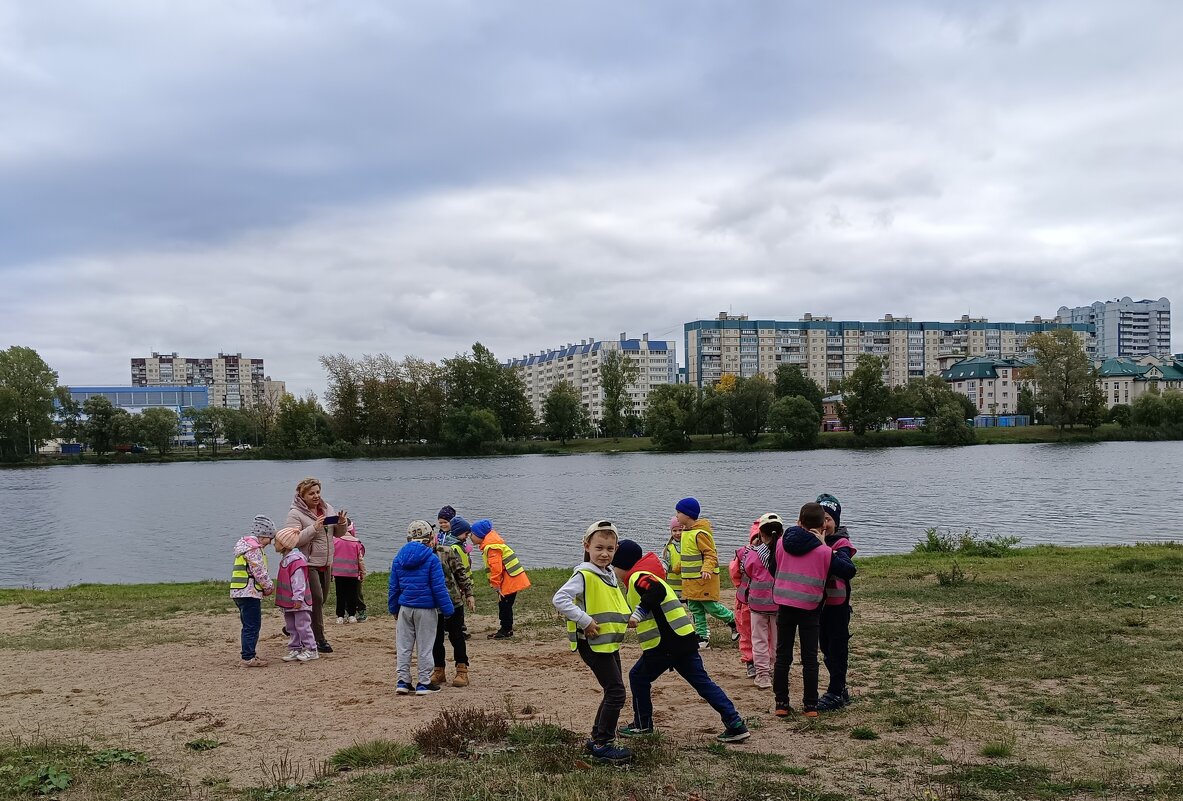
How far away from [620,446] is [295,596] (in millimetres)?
106581

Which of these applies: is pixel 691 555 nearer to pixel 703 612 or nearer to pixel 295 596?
pixel 703 612

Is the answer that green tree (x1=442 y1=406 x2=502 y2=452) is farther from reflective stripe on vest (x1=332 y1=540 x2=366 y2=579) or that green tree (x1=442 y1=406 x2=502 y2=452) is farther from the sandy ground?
the sandy ground

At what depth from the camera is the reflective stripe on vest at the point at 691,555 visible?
10.5 meters

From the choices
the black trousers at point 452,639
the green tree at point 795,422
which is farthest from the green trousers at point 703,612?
the green tree at point 795,422

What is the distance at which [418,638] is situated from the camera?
962 centimetres

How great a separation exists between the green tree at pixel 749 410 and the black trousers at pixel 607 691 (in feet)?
336

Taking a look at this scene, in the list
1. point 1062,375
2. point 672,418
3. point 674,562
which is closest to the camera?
point 674,562

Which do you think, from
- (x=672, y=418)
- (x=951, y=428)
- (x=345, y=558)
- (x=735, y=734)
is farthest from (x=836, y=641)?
(x=951, y=428)

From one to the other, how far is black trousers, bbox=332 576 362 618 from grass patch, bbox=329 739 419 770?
695 centimetres

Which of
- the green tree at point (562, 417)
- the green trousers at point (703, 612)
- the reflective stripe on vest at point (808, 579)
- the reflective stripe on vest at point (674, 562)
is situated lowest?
the green trousers at point (703, 612)

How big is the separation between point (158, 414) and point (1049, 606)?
134918 mm

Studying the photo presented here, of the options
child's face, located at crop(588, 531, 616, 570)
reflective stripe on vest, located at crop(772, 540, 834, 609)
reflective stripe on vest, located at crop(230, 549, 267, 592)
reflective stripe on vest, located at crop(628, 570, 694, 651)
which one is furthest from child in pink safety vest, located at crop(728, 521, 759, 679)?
reflective stripe on vest, located at crop(230, 549, 267, 592)

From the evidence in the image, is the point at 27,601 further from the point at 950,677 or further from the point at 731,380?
the point at 731,380

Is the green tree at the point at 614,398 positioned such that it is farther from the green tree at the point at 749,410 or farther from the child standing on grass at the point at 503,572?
the child standing on grass at the point at 503,572
